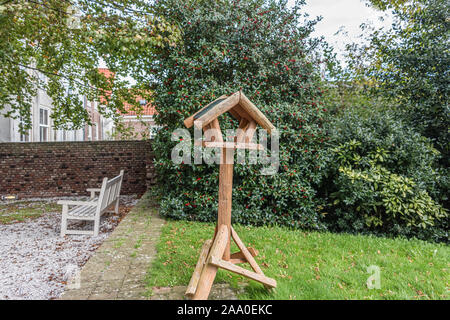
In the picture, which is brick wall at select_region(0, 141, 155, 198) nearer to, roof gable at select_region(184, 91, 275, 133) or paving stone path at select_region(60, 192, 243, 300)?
paving stone path at select_region(60, 192, 243, 300)

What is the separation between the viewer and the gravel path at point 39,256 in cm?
323

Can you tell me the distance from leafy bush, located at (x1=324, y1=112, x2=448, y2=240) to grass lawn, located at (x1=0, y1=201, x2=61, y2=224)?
7284 mm

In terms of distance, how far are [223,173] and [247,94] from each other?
11.0 ft

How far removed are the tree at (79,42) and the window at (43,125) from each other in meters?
4.54

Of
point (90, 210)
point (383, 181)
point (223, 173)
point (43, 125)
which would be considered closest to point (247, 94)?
point (383, 181)

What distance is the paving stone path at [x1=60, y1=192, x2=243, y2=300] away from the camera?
260cm

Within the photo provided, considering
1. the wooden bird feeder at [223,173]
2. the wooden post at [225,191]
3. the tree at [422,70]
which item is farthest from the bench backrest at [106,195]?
the tree at [422,70]

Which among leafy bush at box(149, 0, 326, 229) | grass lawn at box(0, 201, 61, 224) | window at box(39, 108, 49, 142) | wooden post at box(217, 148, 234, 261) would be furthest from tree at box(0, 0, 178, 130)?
window at box(39, 108, 49, 142)

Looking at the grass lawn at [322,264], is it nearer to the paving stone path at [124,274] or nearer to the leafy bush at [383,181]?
the paving stone path at [124,274]

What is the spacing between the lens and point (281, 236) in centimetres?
467

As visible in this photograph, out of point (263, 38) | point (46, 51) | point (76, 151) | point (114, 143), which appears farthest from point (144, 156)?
point (263, 38)

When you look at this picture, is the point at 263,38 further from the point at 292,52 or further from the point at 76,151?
the point at 76,151

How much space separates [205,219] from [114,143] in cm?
589

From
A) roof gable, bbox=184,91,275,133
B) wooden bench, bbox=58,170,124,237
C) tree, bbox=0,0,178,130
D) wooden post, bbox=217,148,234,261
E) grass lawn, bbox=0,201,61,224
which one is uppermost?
tree, bbox=0,0,178,130
